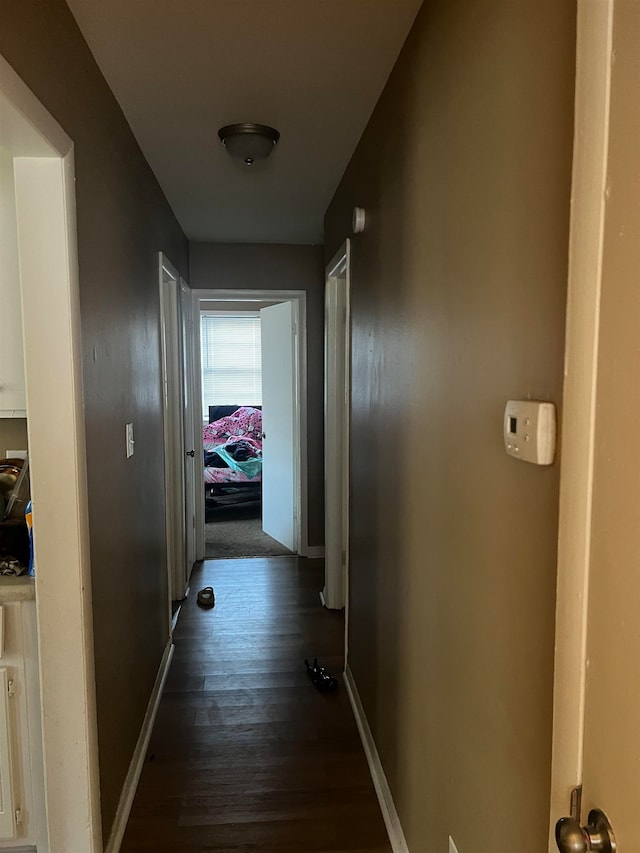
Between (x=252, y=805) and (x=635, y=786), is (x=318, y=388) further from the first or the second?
(x=635, y=786)

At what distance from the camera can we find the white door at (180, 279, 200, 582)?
13.4 ft

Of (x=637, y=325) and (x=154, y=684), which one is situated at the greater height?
(x=637, y=325)

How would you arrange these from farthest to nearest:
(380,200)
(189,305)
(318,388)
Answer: (318,388) < (189,305) < (380,200)

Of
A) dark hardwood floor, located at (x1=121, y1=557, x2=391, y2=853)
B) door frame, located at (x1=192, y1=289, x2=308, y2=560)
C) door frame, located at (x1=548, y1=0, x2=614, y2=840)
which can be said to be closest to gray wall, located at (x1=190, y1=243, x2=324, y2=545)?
door frame, located at (x1=192, y1=289, x2=308, y2=560)

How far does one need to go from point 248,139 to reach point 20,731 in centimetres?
212

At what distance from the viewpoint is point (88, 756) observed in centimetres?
161

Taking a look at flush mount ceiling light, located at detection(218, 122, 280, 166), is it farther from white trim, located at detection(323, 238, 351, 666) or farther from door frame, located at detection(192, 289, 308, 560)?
door frame, located at detection(192, 289, 308, 560)

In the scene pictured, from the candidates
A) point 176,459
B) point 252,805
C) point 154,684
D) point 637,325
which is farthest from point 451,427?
point 176,459

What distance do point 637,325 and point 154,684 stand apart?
2.59 m

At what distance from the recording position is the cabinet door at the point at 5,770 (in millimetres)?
1670

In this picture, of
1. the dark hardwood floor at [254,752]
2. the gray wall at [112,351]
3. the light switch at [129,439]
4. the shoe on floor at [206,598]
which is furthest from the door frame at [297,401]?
the light switch at [129,439]

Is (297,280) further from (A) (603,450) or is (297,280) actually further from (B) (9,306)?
(A) (603,450)

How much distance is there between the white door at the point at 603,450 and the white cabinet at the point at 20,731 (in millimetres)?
1462

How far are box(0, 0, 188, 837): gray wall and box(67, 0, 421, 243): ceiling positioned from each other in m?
0.10
